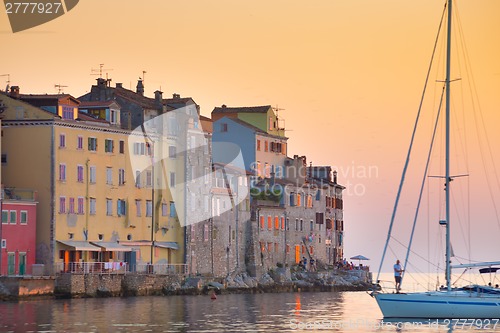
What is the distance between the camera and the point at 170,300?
256 feet

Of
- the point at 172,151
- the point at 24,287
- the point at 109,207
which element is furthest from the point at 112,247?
the point at 24,287

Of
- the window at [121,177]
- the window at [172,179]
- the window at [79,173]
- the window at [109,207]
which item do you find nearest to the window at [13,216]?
the window at [79,173]

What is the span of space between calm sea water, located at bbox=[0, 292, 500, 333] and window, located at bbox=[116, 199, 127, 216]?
8.52m

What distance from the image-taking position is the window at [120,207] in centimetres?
8825

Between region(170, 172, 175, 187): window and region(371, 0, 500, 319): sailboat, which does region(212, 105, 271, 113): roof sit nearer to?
region(170, 172, 175, 187): window

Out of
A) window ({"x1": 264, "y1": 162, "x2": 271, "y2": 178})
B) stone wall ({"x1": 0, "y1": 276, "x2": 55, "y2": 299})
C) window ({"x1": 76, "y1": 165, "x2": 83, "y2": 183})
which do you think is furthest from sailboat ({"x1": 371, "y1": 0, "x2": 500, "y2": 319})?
window ({"x1": 264, "y1": 162, "x2": 271, "y2": 178})

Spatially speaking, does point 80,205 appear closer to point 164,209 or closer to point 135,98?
point 164,209

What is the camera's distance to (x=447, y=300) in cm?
5603

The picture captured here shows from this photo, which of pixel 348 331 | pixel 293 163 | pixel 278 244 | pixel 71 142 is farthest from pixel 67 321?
pixel 293 163

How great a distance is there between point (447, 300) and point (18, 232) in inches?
1226

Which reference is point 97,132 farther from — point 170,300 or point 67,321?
point 67,321

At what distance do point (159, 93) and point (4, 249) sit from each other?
22632 millimetres

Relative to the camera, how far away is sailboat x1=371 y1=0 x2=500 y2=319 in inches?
2205

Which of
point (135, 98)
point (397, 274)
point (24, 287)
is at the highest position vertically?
point (135, 98)
